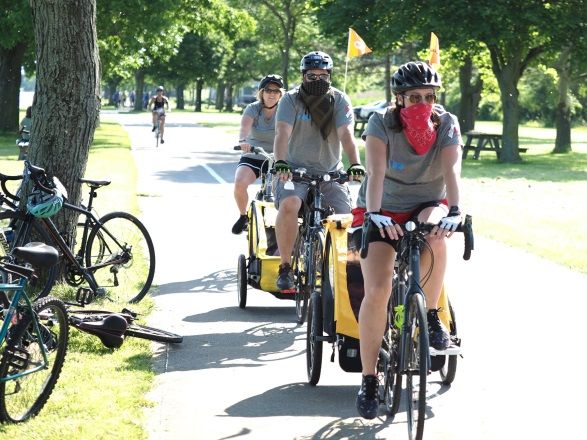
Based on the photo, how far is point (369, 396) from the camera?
18.2 feet

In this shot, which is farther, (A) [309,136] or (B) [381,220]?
(A) [309,136]

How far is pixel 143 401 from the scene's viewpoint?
19.6 feet

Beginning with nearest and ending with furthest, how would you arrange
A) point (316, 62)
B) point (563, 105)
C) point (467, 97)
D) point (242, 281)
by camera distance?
point (316, 62) < point (242, 281) < point (563, 105) < point (467, 97)

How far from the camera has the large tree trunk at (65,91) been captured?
862cm

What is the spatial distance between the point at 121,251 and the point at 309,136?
1.74m

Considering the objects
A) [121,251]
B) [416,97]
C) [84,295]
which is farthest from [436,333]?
[121,251]

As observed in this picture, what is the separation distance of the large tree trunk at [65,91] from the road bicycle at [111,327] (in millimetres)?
1799

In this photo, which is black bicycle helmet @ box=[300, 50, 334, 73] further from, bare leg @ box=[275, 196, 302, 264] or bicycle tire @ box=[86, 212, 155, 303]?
bicycle tire @ box=[86, 212, 155, 303]

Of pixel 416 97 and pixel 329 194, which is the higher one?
pixel 416 97

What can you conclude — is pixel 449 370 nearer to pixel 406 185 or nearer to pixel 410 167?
pixel 406 185

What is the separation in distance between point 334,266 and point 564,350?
6.45 feet

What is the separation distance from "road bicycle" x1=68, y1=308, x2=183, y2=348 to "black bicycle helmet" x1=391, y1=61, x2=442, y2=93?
2.64 m

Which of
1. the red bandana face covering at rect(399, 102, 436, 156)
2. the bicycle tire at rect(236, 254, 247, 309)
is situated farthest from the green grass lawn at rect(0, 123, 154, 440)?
the red bandana face covering at rect(399, 102, 436, 156)

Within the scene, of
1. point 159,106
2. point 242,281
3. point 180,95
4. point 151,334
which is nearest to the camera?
point 151,334
